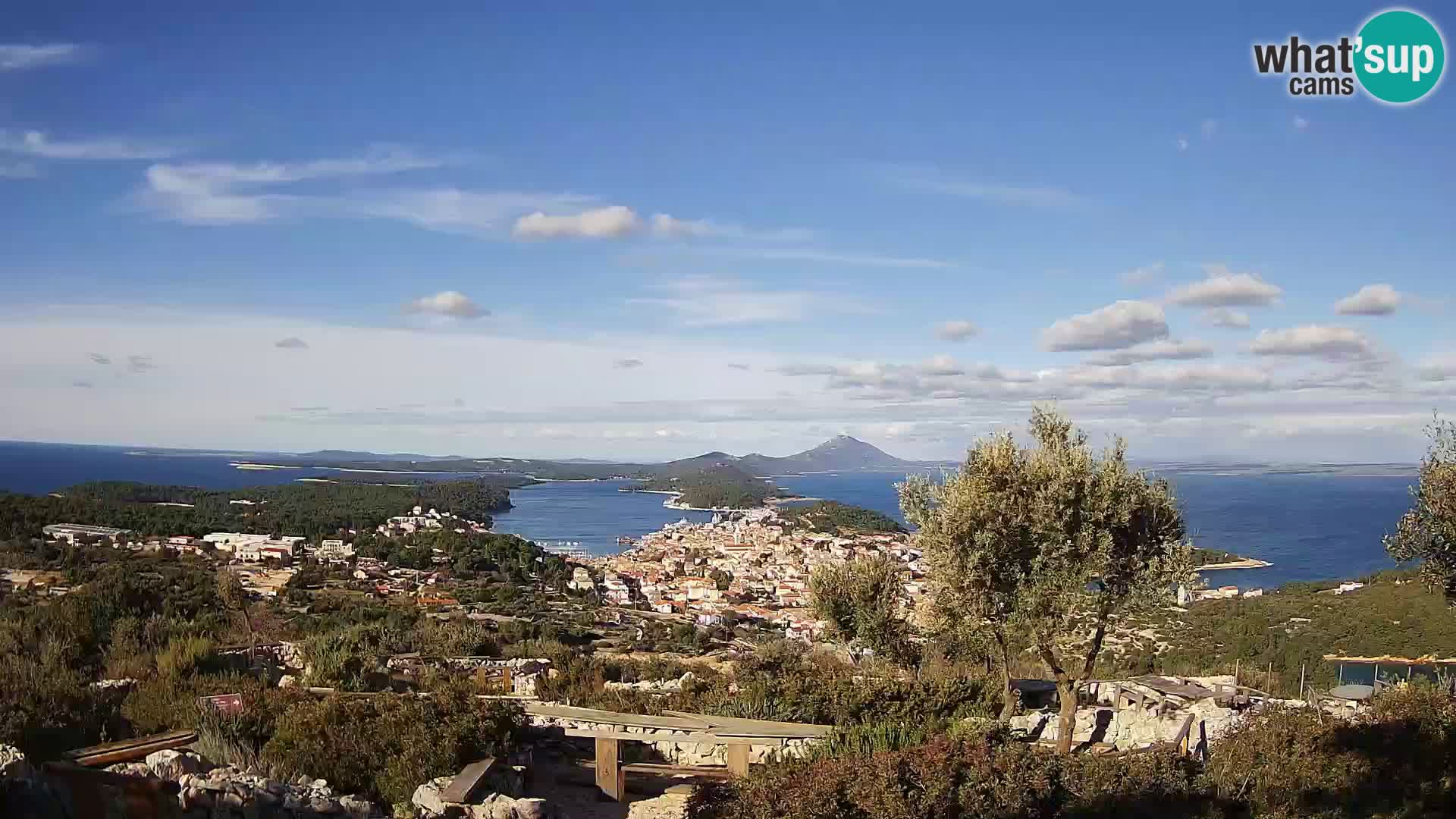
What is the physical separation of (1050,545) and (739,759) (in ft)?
9.52

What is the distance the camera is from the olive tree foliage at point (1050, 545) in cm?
741

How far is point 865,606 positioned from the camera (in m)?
10.4

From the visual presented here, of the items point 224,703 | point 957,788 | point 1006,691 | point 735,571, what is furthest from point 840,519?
point 957,788

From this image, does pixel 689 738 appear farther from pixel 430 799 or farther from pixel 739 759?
pixel 430 799

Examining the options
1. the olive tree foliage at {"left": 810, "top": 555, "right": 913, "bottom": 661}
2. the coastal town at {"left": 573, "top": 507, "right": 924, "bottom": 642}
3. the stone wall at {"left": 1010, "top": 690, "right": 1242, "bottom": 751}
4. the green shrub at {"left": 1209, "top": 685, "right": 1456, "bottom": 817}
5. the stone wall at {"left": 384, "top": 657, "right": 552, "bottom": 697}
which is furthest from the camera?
the coastal town at {"left": 573, "top": 507, "right": 924, "bottom": 642}

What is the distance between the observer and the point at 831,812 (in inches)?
207

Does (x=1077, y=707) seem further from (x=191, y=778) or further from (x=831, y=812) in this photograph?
(x=191, y=778)

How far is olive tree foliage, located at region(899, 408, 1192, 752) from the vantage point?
7.41m

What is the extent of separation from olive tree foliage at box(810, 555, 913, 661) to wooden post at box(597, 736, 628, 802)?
13.0ft

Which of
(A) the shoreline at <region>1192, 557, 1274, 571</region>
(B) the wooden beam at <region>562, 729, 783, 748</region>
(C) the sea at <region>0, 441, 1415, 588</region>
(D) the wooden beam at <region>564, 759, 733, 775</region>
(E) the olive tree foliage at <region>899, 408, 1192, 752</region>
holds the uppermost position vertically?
(E) the olive tree foliage at <region>899, 408, 1192, 752</region>

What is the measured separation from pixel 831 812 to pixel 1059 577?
3.04 metres

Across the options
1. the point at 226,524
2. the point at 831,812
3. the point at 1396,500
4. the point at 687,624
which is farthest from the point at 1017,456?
the point at 1396,500

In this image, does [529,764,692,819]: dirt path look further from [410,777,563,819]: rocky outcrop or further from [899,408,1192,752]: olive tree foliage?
[899,408,1192,752]: olive tree foliage

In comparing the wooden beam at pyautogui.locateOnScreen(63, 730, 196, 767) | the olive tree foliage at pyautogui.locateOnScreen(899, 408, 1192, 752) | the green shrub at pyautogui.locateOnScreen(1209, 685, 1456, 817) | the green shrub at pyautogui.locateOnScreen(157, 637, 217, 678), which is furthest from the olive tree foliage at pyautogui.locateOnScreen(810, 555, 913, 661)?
the wooden beam at pyautogui.locateOnScreen(63, 730, 196, 767)
